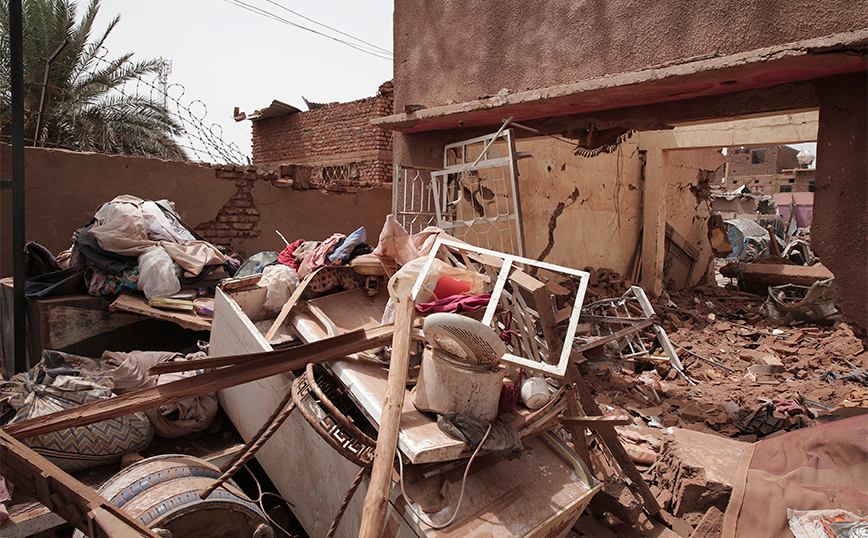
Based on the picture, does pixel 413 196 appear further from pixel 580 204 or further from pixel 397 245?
pixel 580 204

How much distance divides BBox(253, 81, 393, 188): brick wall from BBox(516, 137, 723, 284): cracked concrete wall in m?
3.34

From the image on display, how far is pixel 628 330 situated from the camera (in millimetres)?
5270

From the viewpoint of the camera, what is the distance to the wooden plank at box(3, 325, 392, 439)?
6.63ft

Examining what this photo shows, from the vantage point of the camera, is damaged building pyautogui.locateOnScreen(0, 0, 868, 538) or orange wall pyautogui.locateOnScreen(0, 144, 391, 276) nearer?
damaged building pyautogui.locateOnScreen(0, 0, 868, 538)

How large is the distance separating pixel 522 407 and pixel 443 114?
11.4ft

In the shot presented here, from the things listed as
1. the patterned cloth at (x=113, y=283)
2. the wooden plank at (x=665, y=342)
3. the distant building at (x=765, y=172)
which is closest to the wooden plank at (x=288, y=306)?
the patterned cloth at (x=113, y=283)

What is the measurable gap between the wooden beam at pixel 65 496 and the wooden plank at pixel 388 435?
2.51 feet

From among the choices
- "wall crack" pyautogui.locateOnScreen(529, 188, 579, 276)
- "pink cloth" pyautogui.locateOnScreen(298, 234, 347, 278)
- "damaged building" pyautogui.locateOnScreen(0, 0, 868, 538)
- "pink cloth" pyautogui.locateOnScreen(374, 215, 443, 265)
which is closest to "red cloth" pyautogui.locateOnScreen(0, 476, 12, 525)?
"damaged building" pyautogui.locateOnScreen(0, 0, 868, 538)

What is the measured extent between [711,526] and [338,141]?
10.1m

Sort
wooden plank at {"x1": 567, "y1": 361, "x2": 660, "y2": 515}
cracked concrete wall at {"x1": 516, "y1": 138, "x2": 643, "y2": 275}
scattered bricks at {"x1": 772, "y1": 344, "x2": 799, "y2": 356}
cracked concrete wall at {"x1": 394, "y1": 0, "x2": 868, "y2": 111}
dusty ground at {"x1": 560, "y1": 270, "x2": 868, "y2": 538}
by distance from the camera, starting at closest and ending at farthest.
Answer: wooden plank at {"x1": 567, "y1": 361, "x2": 660, "y2": 515}
cracked concrete wall at {"x1": 394, "y1": 0, "x2": 868, "y2": 111}
dusty ground at {"x1": 560, "y1": 270, "x2": 868, "y2": 538}
scattered bricks at {"x1": 772, "y1": 344, "x2": 799, "y2": 356}
cracked concrete wall at {"x1": 516, "y1": 138, "x2": 643, "y2": 275}

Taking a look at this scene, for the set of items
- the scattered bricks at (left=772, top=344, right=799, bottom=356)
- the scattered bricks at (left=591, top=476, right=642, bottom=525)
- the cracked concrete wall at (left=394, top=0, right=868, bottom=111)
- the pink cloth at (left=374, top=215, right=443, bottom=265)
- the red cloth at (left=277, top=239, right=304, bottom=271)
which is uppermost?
the cracked concrete wall at (left=394, top=0, right=868, bottom=111)

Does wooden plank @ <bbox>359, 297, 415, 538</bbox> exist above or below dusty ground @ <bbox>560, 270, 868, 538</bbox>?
above

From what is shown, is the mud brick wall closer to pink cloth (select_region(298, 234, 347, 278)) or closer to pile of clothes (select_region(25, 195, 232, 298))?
pink cloth (select_region(298, 234, 347, 278))

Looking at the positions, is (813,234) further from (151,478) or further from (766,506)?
(151,478)
